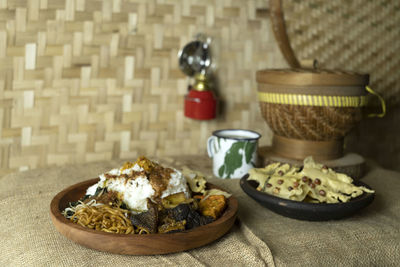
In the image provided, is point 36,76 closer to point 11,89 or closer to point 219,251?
point 11,89

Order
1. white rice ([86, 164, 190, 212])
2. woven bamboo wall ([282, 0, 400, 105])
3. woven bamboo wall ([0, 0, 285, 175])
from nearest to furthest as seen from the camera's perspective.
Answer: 1. white rice ([86, 164, 190, 212])
2. woven bamboo wall ([0, 0, 285, 175])
3. woven bamboo wall ([282, 0, 400, 105])

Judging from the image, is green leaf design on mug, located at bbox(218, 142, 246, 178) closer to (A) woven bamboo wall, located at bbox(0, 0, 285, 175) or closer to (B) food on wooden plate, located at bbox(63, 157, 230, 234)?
(B) food on wooden plate, located at bbox(63, 157, 230, 234)

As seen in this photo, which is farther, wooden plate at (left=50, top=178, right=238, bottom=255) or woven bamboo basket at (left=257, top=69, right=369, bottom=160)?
woven bamboo basket at (left=257, top=69, right=369, bottom=160)

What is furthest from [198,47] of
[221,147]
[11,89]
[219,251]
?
[219,251]

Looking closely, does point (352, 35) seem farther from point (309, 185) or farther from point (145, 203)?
point (145, 203)

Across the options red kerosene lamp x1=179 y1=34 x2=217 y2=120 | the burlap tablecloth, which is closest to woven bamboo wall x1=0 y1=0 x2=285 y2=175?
red kerosene lamp x1=179 y1=34 x2=217 y2=120

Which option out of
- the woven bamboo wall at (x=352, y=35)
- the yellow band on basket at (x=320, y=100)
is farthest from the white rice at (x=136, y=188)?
the woven bamboo wall at (x=352, y=35)

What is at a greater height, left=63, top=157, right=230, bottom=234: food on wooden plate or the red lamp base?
the red lamp base

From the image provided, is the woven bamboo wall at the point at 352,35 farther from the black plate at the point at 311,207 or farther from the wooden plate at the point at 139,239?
the wooden plate at the point at 139,239
